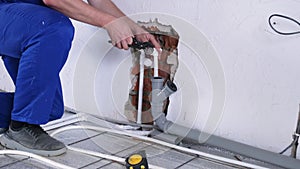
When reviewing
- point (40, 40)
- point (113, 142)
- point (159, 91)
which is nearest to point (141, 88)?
point (159, 91)

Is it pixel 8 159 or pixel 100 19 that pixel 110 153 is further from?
pixel 100 19

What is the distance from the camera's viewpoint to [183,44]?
2014 mm

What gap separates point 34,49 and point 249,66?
873mm

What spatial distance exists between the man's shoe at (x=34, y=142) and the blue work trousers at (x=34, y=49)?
10cm

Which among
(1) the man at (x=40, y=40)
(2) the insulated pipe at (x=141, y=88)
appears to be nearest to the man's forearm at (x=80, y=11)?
(1) the man at (x=40, y=40)

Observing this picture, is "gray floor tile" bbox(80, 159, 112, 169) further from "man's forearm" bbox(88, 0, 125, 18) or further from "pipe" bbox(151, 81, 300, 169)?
"man's forearm" bbox(88, 0, 125, 18)

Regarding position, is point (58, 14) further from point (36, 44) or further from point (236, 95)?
point (236, 95)

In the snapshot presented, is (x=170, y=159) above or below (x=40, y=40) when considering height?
below

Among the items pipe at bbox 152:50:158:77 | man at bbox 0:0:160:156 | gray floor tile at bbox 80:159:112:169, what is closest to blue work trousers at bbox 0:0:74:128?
man at bbox 0:0:160:156

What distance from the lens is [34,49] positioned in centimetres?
161

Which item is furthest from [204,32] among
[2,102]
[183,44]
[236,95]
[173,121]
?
[2,102]

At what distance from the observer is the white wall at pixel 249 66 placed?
5.78 feet

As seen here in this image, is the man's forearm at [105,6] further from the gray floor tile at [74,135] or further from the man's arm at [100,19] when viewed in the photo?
the gray floor tile at [74,135]

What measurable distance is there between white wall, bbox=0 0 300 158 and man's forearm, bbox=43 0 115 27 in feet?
1.41
